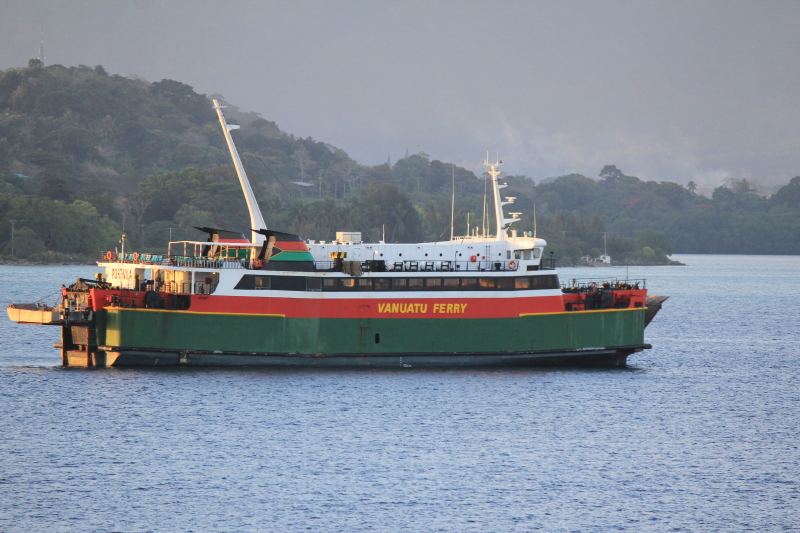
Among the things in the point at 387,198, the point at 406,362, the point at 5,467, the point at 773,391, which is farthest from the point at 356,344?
the point at 387,198

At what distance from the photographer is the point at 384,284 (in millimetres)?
43156

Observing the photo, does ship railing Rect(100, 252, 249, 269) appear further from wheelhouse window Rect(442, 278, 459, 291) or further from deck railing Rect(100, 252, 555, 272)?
wheelhouse window Rect(442, 278, 459, 291)

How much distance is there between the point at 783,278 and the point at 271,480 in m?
152

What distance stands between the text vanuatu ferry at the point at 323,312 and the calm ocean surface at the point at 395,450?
1.04 m

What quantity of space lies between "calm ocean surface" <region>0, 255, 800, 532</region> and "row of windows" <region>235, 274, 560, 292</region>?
3829 millimetres

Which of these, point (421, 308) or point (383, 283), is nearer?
point (421, 308)

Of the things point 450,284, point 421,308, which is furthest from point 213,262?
point 450,284

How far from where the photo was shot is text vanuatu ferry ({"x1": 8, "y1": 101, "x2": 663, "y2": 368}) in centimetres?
4194

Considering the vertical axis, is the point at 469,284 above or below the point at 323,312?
above

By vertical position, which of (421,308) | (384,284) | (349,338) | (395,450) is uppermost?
(384,284)

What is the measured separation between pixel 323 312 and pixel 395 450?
1087 centimetres

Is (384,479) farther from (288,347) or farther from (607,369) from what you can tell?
(607,369)

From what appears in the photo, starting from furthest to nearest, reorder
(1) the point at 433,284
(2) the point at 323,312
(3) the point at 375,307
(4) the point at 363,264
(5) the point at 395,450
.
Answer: (4) the point at 363,264, (1) the point at 433,284, (3) the point at 375,307, (2) the point at 323,312, (5) the point at 395,450

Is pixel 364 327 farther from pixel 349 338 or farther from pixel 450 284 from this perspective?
pixel 450 284
